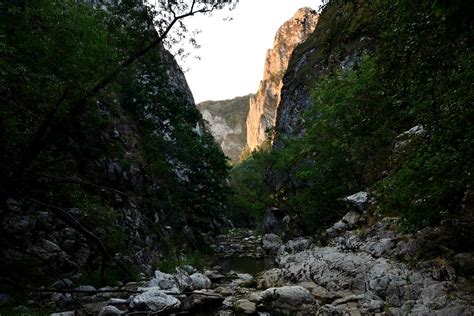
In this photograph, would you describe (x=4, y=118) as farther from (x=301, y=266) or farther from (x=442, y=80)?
(x=301, y=266)

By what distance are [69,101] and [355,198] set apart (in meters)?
15.1

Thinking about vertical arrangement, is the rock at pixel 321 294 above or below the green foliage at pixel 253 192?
below

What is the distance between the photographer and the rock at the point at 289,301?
35.6 feet

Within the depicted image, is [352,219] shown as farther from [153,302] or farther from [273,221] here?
[273,221]

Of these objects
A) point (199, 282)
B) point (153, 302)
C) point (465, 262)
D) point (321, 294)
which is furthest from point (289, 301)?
point (199, 282)

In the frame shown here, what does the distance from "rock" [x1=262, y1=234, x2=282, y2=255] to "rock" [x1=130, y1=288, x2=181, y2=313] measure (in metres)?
18.1

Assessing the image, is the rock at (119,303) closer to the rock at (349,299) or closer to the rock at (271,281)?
the rock at (271,281)

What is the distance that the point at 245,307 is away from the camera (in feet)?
39.7

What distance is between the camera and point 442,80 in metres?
5.92

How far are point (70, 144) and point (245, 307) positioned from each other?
1226cm

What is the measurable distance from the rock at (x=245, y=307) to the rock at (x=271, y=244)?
1639 cm

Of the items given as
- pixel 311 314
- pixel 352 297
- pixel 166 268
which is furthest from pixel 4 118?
pixel 166 268

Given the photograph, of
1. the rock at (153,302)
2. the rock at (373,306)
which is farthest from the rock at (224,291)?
the rock at (373,306)

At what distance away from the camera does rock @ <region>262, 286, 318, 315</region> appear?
35.6 feet
